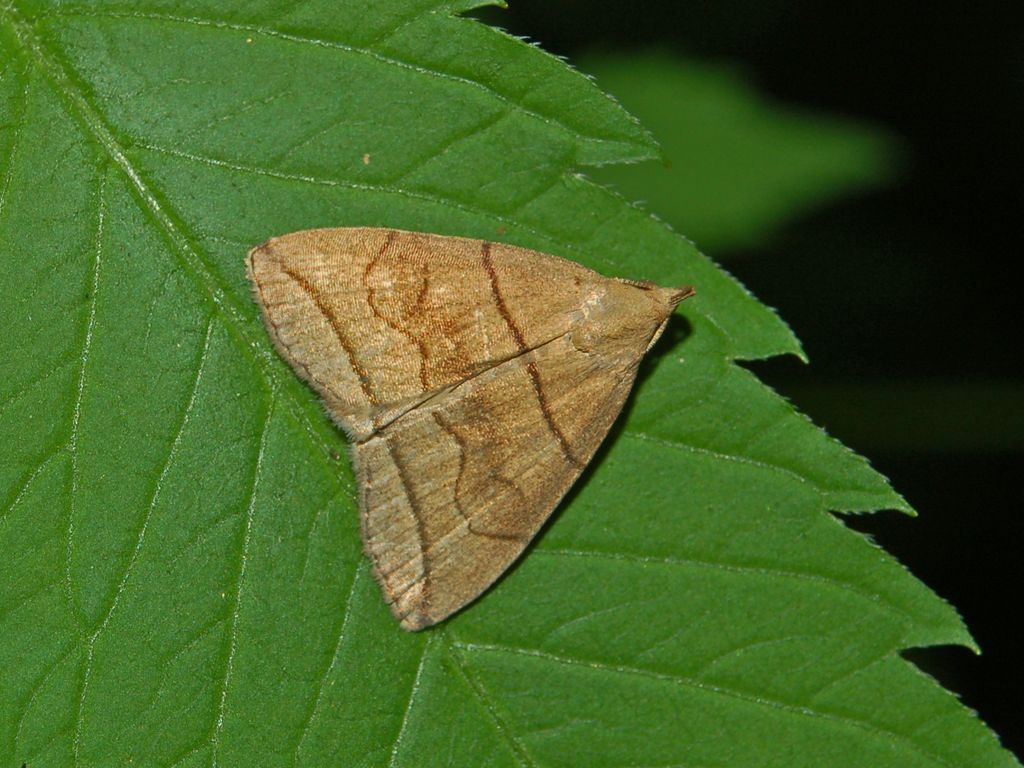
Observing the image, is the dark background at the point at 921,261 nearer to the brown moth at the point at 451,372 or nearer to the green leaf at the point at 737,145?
the green leaf at the point at 737,145

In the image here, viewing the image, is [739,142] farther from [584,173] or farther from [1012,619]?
[1012,619]

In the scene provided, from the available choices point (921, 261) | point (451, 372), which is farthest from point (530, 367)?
point (921, 261)

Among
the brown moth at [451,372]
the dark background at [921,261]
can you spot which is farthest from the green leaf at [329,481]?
the dark background at [921,261]

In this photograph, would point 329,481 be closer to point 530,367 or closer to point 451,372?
point 451,372

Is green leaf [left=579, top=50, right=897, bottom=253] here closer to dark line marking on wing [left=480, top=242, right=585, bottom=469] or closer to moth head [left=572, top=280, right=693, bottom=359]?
moth head [left=572, top=280, right=693, bottom=359]

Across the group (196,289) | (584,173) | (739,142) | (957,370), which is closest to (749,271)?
(739,142)
